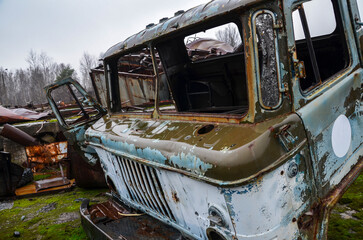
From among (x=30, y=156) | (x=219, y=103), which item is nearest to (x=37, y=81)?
(x=30, y=156)

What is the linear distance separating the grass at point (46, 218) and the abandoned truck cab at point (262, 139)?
126cm

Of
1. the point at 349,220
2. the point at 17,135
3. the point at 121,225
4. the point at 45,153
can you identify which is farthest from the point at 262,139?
the point at 17,135

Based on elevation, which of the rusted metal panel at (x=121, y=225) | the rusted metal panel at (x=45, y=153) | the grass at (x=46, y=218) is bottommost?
the grass at (x=46, y=218)

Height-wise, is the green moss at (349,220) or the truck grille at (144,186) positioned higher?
the truck grille at (144,186)

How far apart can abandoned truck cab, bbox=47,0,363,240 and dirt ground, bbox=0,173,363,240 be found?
2.75 feet

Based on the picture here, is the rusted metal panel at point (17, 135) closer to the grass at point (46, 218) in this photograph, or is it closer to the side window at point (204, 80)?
the grass at point (46, 218)

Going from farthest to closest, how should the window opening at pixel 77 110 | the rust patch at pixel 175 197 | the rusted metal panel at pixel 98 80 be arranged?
the rusted metal panel at pixel 98 80 < the window opening at pixel 77 110 < the rust patch at pixel 175 197

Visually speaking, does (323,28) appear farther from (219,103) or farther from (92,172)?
(92,172)

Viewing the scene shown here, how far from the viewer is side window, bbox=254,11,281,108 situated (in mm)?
1728

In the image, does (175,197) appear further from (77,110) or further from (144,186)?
(77,110)

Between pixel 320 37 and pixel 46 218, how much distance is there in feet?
14.2

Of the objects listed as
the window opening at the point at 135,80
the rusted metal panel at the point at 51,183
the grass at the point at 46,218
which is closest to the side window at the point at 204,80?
the grass at the point at 46,218

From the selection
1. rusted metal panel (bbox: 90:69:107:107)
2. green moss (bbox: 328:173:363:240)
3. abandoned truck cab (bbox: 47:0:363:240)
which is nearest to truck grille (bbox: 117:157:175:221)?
abandoned truck cab (bbox: 47:0:363:240)

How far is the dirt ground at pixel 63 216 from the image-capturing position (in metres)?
2.95
